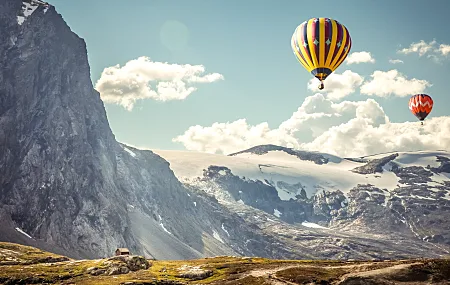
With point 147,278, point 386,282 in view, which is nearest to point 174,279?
point 147,278

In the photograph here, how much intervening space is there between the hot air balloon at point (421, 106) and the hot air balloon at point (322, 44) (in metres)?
59.6

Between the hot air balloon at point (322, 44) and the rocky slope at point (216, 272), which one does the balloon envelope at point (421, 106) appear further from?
the rocky slope at point (216, 272)

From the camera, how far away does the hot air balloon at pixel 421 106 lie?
161875 millimetres

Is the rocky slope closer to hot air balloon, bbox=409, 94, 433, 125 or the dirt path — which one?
the dirt path

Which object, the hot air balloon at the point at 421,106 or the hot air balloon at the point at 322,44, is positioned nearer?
the hot air balloon at the point at 322,44

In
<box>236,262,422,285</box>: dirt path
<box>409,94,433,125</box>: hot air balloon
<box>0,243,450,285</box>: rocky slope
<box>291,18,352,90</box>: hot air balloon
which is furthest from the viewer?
<box>409,94,433,125</box>: hot air balloon

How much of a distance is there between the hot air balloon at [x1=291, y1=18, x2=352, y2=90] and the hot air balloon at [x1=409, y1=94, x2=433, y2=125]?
59607mm

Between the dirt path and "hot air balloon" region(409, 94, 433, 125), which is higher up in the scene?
"hot air balloon" region(409, 94, 433, 125)

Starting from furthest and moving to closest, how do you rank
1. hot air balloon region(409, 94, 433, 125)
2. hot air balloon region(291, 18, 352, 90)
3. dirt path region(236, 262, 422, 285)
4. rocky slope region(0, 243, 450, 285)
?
hot air balloon region(409, 94, 433, 125)
hot air balloon region(291, 18, 352, 90)
dirt path region(236, 262, 422, 285)
rocky slope region(0, 243, 450, 285)

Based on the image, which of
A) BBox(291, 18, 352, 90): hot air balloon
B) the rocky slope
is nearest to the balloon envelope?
BBox(291, 18, 352, 90): hot air balloon

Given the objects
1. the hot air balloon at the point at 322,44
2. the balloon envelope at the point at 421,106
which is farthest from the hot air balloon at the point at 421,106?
the hot air balloon at the point at 322,44

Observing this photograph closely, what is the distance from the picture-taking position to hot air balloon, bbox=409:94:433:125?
162 m

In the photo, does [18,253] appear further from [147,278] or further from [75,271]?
[147,278]

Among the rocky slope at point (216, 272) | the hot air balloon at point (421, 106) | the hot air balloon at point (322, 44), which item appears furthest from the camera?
the hot air balloon at point (421, 106)
